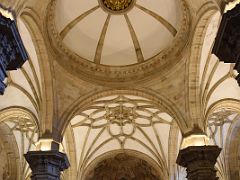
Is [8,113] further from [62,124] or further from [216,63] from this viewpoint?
[216,63]

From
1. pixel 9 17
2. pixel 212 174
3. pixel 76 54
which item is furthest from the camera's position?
pixel 76 54

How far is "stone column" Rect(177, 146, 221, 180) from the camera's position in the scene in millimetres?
11234

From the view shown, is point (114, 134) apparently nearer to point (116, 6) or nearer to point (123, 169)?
point (123, 169)

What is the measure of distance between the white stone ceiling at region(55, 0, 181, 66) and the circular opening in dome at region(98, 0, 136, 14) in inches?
5.2

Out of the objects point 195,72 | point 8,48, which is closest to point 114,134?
point 195,72

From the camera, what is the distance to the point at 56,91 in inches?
505

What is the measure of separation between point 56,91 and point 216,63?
5029 mm

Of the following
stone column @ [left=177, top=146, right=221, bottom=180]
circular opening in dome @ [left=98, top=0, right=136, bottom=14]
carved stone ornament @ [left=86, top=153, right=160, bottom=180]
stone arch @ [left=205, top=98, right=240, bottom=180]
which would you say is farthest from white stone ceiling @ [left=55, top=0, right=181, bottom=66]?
carved stone ornament @ [left=86, top=153, right=160, bottom=180]

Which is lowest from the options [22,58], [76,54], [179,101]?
[22,58]

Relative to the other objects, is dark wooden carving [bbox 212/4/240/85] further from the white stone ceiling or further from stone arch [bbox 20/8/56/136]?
stone arch [bbox 20/8/56/136]

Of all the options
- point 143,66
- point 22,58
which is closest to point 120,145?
point 143,66

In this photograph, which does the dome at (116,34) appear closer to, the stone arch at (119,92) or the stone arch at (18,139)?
the stone arch at (119,92)

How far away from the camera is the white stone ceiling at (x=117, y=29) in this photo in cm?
1318

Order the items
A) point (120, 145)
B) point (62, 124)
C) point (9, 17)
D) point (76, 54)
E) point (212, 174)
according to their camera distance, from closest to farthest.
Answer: point (9, 17) → point (212, 174) → point (62, 124) → point (76, 54) → point (120, 145)
